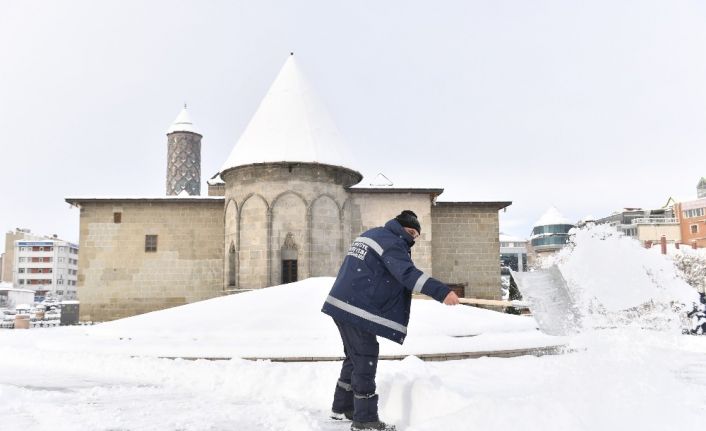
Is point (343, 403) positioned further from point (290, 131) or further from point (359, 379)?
point (290, 131)

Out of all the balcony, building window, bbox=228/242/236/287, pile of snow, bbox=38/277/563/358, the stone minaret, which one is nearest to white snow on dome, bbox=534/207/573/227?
the balcony

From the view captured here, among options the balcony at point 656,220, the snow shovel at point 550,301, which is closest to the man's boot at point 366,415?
the snow shovel at point 550,301

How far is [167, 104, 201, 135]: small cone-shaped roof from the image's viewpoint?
119ft

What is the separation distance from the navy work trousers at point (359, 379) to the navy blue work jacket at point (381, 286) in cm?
9

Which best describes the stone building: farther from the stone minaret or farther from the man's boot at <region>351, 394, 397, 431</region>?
the stone minaret

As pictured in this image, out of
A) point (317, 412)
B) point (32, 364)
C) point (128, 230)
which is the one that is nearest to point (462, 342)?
point (317, 412)

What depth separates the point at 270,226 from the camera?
59.1 feet

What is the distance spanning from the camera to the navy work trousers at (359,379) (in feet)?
12.2

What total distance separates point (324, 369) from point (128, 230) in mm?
16713

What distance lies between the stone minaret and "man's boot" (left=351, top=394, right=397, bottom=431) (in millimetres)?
32912

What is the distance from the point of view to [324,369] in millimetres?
5590

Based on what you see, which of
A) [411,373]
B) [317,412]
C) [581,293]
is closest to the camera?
[317,412]

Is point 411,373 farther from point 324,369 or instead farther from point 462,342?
point 462,342

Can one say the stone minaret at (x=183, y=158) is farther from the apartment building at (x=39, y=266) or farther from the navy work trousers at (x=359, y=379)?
the apartment building at (x=39, y=266)
